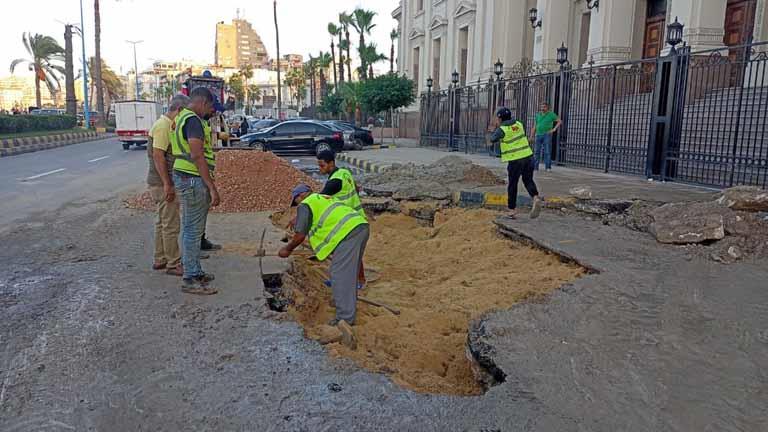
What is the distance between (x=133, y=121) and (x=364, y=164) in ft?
45.5

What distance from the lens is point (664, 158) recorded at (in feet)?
32.6

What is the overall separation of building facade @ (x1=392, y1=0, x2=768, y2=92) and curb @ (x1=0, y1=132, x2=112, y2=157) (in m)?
17.6

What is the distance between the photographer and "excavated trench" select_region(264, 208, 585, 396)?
3.33 meters

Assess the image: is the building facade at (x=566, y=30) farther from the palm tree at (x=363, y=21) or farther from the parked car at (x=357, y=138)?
the palm tree at (x=363, y=21)

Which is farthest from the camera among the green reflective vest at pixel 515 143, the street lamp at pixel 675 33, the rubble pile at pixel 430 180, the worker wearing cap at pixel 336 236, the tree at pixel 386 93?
the tree at pixel 386 93

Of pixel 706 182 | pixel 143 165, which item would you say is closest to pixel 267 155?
pixel 143 165

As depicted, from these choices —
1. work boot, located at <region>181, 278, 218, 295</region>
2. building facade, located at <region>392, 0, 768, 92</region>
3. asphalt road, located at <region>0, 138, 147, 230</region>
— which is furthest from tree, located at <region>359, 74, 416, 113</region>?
work boot, located at <region>181, 278, 218, 295</region>

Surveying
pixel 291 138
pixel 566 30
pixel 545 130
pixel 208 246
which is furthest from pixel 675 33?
pixel 291 138

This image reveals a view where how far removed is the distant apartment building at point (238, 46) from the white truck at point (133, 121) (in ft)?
411

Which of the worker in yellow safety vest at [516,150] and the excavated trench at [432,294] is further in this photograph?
the worker in yellow safety vest at [516,150]

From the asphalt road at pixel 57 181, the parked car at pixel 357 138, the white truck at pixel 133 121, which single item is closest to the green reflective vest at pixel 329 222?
the asphalt road at pixel 57 181

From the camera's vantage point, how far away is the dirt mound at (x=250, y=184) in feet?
28.1

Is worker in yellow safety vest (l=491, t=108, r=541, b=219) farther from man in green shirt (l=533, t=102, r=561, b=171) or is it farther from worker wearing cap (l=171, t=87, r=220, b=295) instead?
man in green shirt (l=533, t=102, r=561, b=171)

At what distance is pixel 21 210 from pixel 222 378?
7.16 m
